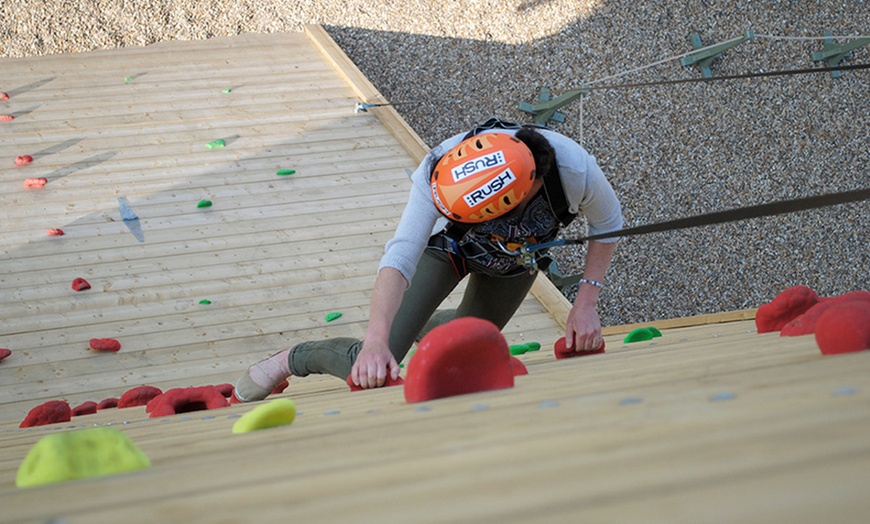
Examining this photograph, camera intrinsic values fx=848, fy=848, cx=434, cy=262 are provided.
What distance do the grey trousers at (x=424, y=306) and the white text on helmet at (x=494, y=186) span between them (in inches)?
21.8

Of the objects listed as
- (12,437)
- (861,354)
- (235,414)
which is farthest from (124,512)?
(12,437)

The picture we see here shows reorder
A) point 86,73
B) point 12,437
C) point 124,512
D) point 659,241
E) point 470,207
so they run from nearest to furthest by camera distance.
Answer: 1. point 124,512
2. point 12,437
3. point 470,207
4. point 659,241
5. point 86,73

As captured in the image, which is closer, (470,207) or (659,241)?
(470,207)

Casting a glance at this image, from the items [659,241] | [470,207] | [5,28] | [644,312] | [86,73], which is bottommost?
[644,312]

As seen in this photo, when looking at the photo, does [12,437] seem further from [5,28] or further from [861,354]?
[5,28]

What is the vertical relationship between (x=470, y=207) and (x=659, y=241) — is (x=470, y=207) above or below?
above

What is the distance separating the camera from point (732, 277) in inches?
219

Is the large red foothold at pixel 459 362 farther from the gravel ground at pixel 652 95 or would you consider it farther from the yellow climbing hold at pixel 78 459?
the gravel ground at pixel 652 95

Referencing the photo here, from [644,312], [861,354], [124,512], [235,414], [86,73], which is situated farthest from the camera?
[86,73]

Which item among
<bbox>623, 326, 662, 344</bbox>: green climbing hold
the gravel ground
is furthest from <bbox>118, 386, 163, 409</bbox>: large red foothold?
the gravel ground

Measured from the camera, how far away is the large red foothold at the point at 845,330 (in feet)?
3.91

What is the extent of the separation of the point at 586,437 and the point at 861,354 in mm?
532

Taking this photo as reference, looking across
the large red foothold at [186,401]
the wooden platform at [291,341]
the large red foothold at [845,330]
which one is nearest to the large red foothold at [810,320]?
the wooden platform at [291,341]

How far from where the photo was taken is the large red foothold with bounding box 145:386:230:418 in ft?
7.67
